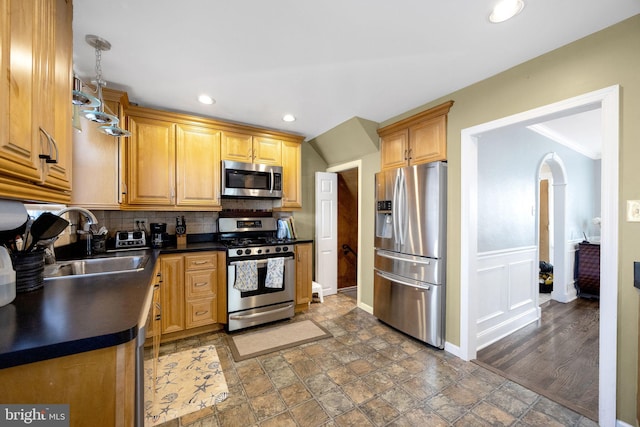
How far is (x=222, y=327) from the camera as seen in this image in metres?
2.89

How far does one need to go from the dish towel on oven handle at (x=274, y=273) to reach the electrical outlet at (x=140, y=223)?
149 cm

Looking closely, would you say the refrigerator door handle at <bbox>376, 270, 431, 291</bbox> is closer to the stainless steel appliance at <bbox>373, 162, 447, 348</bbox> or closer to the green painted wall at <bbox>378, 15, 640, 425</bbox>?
the stainless steel appliance at <bbox>373, 162, 447, 348</bbox>

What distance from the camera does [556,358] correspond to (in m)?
2.30

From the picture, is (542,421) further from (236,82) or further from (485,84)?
(236,82)

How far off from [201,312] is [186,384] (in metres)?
0.82

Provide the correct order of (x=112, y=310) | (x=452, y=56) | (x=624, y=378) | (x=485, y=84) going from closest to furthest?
(x=112, y=310), (x=624, y=378), (x=452, y=56), (x=485, y=84)

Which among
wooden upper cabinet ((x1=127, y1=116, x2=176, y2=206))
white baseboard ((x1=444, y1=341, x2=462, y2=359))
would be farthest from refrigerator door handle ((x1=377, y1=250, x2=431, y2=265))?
wooden upper cabinet ((x1=127, y1=116, x2=176, y2=206))

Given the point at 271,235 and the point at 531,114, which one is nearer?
the point at 531,114

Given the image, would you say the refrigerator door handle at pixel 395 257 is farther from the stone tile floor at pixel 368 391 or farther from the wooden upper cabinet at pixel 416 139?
the wooden upper cabinet at pixel 416 139

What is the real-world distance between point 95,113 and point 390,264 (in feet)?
9.29

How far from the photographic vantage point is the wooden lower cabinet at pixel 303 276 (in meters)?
3.28

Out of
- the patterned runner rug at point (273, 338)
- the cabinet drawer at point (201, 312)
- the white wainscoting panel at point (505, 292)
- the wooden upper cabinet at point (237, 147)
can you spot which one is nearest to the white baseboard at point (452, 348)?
the white wainscoting panel at point (505, 292)

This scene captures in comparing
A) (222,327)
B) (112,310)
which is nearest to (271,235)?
(222,327)

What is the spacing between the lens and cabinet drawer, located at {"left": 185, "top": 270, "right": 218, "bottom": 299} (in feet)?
8.60
